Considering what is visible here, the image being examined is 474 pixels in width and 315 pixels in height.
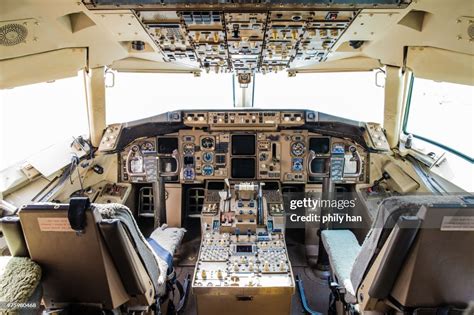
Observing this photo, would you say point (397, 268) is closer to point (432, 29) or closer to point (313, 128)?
point (432, 29)

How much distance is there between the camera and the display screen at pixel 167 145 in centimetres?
393

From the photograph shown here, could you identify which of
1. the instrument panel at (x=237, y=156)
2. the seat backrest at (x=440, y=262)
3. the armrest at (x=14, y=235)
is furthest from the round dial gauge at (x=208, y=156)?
the seat backrest at (x=440, y=262)

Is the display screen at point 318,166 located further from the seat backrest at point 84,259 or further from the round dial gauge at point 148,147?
the seat backrest at point 84,259

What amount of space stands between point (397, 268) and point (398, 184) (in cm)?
224

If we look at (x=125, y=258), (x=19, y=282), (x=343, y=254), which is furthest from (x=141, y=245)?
(x=343, y=254)

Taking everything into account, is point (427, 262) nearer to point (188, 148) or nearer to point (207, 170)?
point (207, 170)

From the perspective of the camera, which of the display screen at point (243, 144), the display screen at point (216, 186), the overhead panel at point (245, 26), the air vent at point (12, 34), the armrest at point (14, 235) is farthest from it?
the display screen at point (216, 186)

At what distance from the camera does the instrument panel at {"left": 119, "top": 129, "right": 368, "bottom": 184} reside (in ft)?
12.7

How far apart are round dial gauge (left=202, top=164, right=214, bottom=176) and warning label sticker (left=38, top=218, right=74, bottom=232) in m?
2.38

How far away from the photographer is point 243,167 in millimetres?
3938

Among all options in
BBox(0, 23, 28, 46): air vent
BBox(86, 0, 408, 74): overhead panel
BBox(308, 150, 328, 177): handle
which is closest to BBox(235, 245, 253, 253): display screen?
BBox(308, 150, 328, 177): handle

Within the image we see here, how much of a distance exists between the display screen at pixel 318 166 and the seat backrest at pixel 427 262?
2.23m

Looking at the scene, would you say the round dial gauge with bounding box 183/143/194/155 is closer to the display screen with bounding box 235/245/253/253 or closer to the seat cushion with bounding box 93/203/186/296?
the display screen with bounding box 235/245/253/253

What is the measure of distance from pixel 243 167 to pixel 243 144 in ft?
0.87
